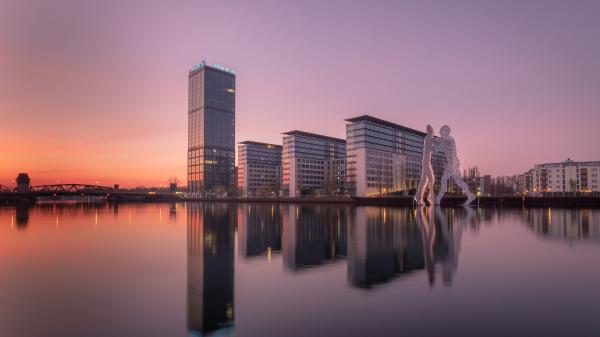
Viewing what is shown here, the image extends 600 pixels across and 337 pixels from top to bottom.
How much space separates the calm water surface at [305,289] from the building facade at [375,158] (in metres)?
128

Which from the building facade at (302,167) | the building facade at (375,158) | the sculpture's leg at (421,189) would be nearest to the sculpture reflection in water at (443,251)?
the sculpture's leg at (421,189)

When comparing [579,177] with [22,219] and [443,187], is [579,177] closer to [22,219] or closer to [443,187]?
[443,187]

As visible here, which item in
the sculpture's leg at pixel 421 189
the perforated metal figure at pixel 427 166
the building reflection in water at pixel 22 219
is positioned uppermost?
the perforated metal figure at pixel 427 166

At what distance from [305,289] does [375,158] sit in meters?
150

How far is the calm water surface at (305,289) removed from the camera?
11148 millimetres

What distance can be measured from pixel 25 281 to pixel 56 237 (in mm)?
20552

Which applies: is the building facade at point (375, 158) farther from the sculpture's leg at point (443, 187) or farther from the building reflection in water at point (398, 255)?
the building reflection in water at point (398, 255)

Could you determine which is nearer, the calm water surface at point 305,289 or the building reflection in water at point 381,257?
the calm water surface at point 305,289

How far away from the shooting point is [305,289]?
51.1 feet

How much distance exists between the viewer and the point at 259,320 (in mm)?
11766

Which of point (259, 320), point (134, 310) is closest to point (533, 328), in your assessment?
point (259, 320)

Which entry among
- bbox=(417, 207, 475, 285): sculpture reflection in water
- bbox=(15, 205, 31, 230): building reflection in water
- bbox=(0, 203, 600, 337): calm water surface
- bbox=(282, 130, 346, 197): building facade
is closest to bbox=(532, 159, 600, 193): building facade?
bbox=(282, 130, 346, 197): building facade

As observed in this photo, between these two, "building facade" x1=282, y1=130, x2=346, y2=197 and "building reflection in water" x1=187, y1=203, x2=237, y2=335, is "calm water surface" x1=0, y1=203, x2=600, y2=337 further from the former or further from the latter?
"building facade" x1=282, y1=130, x2=346, y2=197

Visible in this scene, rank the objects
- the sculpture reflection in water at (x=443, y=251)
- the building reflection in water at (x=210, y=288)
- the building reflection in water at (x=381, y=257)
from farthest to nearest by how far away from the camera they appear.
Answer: the sculpture reflection in water at (x=443, y=251) < the building reflection in water at (x=381, y=257) < the building reflection in water at (x=210, y=288)
